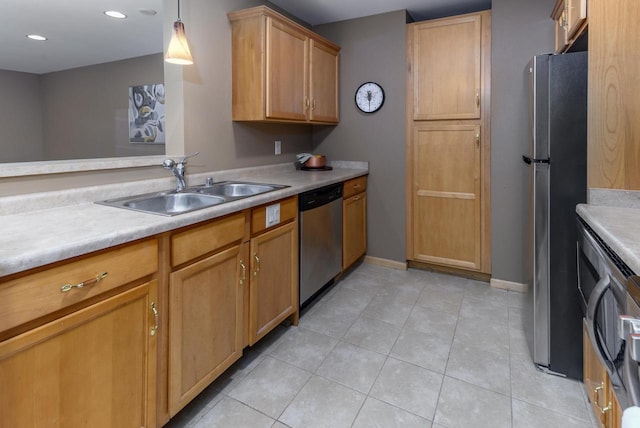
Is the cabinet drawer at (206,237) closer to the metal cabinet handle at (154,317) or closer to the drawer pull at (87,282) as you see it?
the metal cabinet handle at (154,317)

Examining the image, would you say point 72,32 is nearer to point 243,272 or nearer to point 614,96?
point 243,272

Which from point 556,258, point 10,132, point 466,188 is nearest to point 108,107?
point 10,132

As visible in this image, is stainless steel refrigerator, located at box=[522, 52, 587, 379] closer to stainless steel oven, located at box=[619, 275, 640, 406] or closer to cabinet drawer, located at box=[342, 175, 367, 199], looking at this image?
stainless steel oven, located at box=[619, 275, 640, 406]

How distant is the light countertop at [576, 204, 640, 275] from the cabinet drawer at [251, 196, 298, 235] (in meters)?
1.38

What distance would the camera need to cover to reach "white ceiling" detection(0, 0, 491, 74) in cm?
256

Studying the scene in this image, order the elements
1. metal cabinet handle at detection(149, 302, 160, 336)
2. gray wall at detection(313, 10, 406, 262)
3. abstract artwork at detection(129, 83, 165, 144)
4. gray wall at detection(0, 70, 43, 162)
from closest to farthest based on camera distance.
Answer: metal cabinet handle at detection(149, 302, 160, 336) → gray wall at detection(0, 70, 43, 162) → gray wall at detection(313, 10, 406, 262) → abstract artwork at detection(129, 83, 165, 144)

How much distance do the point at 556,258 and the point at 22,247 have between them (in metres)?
2.11

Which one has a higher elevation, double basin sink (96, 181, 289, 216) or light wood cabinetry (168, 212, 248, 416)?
double basin sink (96, 181, 289, 216)

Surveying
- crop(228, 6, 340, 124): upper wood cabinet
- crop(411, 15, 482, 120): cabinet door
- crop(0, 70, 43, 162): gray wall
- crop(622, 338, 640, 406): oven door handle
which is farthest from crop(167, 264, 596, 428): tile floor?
crop(0, 70, 43, 162): gray wall

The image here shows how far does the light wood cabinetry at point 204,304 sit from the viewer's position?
1.36 metres

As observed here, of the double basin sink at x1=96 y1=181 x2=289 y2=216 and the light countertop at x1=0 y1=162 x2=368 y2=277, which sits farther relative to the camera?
the double basin sink at x1=96 y1=181 x2=289 y2=216

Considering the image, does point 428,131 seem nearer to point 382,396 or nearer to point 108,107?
point 382,396

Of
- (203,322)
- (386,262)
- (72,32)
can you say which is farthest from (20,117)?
(386,262)

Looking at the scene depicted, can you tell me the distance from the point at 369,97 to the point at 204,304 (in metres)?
2.49
